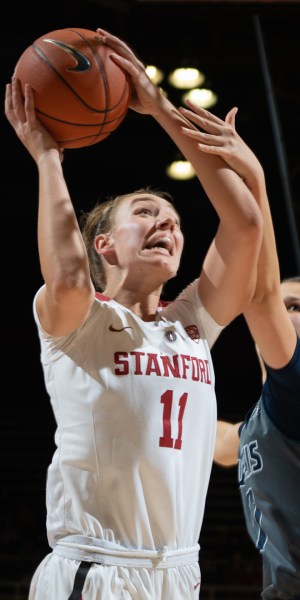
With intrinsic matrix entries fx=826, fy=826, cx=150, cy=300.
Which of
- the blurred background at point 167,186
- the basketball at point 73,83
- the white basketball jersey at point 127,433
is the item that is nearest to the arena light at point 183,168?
the blurred background at point 167,186

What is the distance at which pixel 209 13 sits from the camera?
18.4 ft

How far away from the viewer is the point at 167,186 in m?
13.4

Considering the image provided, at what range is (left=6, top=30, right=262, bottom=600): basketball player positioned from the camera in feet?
7.86

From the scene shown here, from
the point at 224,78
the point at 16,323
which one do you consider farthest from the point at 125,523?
the point at 16,323

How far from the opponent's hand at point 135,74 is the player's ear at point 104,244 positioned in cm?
48

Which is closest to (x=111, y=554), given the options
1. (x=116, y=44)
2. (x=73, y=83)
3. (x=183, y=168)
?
(x=73, y=83)

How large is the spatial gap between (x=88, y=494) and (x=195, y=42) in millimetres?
8466

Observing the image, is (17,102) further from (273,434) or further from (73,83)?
(273,434)

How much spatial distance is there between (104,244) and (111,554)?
1098 millimetres

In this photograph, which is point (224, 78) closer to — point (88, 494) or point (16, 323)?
point (16, 323)

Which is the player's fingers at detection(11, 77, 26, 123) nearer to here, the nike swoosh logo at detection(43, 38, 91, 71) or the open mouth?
the nike swoosh logo at detection(43, 38, 91, 71)

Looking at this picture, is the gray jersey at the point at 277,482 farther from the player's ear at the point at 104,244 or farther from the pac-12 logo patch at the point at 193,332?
the player's ear at the point at 104,244

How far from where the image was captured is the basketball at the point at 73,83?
2.57 metres

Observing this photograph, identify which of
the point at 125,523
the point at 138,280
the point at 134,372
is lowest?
the point at 125,523
